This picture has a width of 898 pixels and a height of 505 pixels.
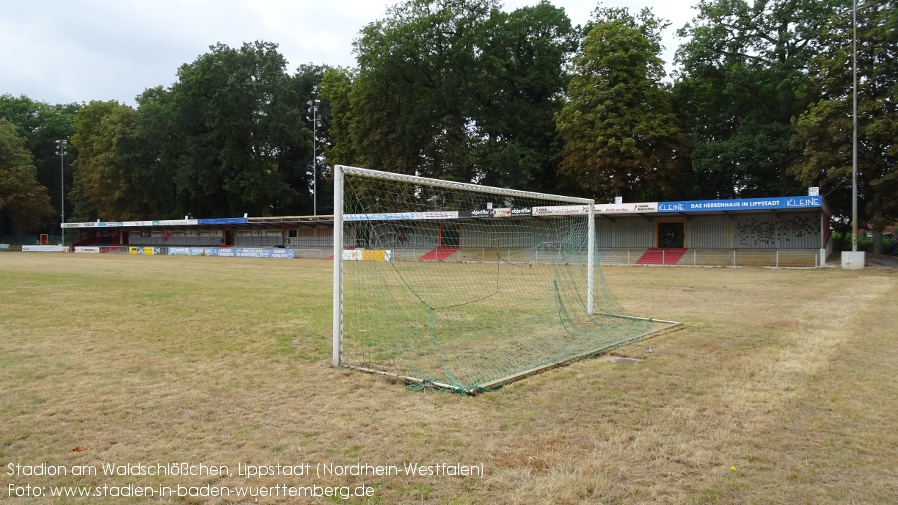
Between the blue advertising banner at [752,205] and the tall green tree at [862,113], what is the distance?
9.01ft

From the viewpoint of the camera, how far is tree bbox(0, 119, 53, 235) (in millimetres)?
58500

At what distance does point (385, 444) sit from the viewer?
13.3 ft

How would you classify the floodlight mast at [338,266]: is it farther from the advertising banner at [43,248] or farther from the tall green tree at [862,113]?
the advertising banner at [43,248]

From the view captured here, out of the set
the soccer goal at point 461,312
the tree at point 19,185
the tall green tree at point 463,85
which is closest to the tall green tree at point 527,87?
the tall green tree at point 463,85

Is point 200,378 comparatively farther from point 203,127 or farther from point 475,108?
point 203,127

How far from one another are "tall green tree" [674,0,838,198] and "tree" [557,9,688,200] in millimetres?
2926

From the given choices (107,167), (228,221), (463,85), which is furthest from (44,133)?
(463,85)

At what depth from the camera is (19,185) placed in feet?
195

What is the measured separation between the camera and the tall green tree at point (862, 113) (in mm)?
26672

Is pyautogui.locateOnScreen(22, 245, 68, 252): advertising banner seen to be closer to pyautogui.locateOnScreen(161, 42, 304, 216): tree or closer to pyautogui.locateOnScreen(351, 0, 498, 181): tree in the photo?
pyautogui.locateOnScreen(161, 42, 304, 216): tree

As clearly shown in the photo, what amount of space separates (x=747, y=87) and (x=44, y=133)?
258 ft

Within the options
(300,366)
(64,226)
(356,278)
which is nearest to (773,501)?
(300,366)

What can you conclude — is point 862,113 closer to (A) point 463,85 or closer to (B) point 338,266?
(A) point 463,85

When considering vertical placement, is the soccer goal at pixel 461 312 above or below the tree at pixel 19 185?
below
